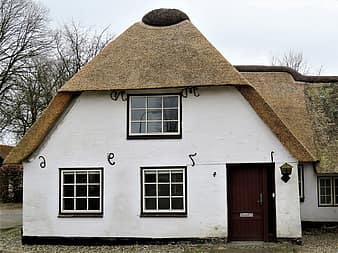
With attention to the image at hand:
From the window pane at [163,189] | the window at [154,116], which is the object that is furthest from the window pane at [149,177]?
the window at [154,116]

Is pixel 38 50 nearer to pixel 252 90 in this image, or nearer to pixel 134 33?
pixel 134 33

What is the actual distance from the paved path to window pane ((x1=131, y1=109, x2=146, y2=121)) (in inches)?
301

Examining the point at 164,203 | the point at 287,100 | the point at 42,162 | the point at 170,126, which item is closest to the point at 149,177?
the point at 164,203

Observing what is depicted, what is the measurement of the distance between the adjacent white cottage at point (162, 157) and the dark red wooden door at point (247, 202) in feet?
0.09

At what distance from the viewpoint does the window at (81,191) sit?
14703mm

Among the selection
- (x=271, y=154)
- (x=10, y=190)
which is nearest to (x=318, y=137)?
(x=271, y=154)

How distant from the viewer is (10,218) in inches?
872

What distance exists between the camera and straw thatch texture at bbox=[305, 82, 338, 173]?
51.8ft

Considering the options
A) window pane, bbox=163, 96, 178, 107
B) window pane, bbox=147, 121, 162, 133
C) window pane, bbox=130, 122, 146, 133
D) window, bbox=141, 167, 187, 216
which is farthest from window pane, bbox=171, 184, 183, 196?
window pane, bbox=163, 96, 178, 107

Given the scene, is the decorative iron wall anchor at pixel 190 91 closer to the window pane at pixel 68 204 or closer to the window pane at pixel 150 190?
the window pane at pixel 150 190

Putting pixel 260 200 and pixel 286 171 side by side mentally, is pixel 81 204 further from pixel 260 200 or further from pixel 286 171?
pixel 286 171

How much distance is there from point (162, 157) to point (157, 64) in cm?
270

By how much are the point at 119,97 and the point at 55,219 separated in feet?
12.9

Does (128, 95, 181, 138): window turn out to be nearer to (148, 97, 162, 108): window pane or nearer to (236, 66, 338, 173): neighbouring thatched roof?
(148, 97, 162, 108): window pane
